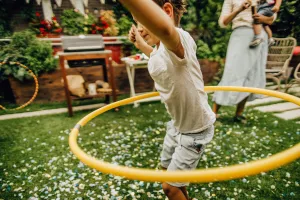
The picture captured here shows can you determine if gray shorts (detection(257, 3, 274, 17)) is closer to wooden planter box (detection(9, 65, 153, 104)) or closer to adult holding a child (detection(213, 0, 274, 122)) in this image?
adult holding a child (detection(213, 0, 274, 122))

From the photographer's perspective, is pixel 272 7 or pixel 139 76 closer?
pixel 272 7

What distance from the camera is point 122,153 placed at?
2910 millimetres

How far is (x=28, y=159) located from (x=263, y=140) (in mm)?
3192

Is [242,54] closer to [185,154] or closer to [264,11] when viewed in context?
[264,11]

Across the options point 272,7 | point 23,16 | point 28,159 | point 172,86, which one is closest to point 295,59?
point 272,7

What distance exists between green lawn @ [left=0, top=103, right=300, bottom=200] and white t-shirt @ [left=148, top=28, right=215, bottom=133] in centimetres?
102

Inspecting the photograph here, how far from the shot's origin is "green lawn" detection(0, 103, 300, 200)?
220 cm

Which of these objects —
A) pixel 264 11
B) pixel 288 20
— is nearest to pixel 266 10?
pixel 264 11

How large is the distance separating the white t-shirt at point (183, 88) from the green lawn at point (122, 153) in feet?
3.34

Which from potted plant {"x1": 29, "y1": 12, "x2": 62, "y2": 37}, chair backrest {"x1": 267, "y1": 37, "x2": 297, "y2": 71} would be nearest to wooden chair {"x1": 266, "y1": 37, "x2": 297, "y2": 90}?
chair backrest {"x1": 267, "y1": 37, "x2": 297, "y2": 71}

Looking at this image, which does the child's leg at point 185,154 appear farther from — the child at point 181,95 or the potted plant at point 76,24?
the potted plant at point 76,24

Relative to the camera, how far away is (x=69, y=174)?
2490 millimetres

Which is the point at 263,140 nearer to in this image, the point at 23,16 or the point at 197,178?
the point at 197,178

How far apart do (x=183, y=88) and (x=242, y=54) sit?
2.38m
